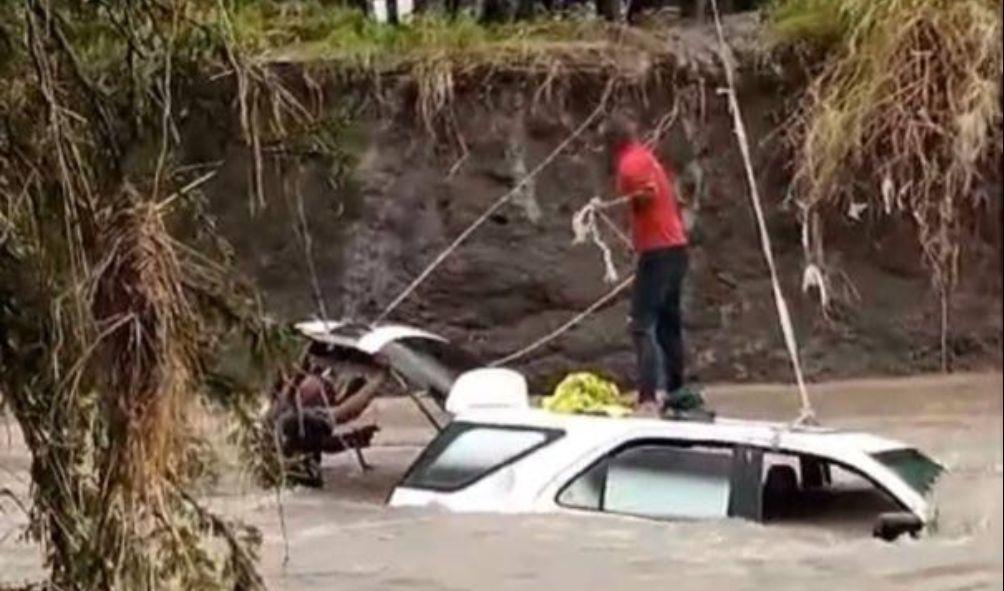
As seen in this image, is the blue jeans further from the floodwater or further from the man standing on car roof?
the floodwater

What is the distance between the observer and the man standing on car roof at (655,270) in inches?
548

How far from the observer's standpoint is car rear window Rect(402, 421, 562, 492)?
11.4 m

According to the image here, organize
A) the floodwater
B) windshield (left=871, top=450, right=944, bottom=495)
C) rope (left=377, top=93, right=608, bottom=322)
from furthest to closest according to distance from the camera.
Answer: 1. rope (left=377, top=93, right=608, bottom=322)
2. windshield (left=871, top=450, right=944, bottom=495)
3. the floodwater

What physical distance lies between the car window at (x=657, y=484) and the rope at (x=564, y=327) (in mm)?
7748

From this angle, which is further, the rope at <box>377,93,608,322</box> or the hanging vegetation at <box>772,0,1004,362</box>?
the rope at <box>377,93,608,322</box>

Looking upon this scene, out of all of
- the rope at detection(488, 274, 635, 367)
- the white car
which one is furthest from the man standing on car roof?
the rope at detection(488, 274, 635, 367)

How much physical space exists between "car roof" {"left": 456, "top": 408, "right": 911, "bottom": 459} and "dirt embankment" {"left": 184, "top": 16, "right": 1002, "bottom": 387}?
24.9 ft

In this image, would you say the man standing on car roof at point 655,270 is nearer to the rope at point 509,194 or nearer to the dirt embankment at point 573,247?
the dirt embankment at point 573,247

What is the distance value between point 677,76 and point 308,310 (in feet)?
11.2

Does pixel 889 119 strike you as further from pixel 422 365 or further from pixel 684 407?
pixel 684 407

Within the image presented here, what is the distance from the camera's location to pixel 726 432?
1073 centimetres

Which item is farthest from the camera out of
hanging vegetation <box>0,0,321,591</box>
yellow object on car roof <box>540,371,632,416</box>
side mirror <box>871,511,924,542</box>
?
yellow object on car roof <box>540,371,632,416</box>

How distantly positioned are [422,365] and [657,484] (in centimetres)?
282

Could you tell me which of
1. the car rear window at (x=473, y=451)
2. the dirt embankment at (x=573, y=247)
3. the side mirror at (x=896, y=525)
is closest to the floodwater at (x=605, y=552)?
the side mirror at (x=896, y=525)
